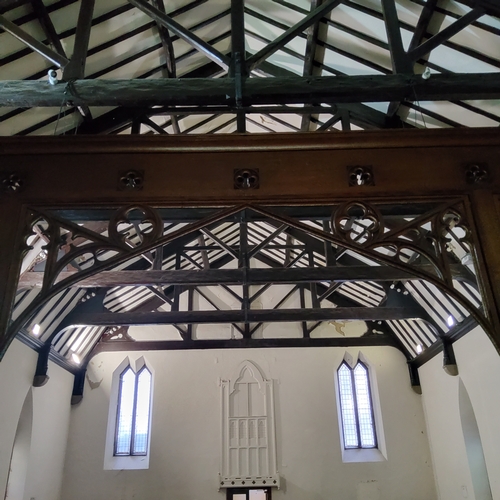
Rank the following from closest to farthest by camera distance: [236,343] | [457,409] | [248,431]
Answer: [457,409] → [248,431] → [236,343]

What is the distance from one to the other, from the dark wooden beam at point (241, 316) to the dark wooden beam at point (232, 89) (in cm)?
535

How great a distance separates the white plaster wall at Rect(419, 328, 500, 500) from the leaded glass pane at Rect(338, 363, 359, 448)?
1412 millimetres

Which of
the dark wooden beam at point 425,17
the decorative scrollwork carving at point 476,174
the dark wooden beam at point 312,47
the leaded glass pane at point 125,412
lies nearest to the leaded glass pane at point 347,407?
the leaded glass pane at point 125,412

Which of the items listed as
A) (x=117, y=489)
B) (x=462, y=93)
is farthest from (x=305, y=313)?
(x=462, y=93)

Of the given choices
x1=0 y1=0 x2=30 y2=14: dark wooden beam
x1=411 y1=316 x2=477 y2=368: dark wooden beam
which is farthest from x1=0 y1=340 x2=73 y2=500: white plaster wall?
x1=411 y1=316 x2=477 y2=368: dark wooden beam

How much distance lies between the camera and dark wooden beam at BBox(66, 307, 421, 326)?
25.4 feet

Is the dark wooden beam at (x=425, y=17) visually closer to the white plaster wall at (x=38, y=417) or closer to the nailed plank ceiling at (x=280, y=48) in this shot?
the nailed plank ceiling at (x=280, y=48)

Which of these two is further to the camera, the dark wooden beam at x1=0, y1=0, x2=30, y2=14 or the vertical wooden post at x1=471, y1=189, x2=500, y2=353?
the dark wooden beam at x1=0, y1=0, x2=30, y2=14

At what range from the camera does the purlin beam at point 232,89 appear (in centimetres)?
269

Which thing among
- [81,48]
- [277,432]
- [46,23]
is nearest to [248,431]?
[277,432]

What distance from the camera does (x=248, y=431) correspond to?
8859mm

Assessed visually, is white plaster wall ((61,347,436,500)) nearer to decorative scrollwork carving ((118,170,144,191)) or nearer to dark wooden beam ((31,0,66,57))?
dark wooden beam ((31,0,66,57))

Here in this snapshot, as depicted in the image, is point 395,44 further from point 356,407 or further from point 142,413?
point 142,413

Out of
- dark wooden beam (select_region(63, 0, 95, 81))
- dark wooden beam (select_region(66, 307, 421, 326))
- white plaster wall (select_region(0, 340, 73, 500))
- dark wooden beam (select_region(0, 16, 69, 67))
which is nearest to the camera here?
dark wooden beam (select_region(63, 0, 95, 81))
